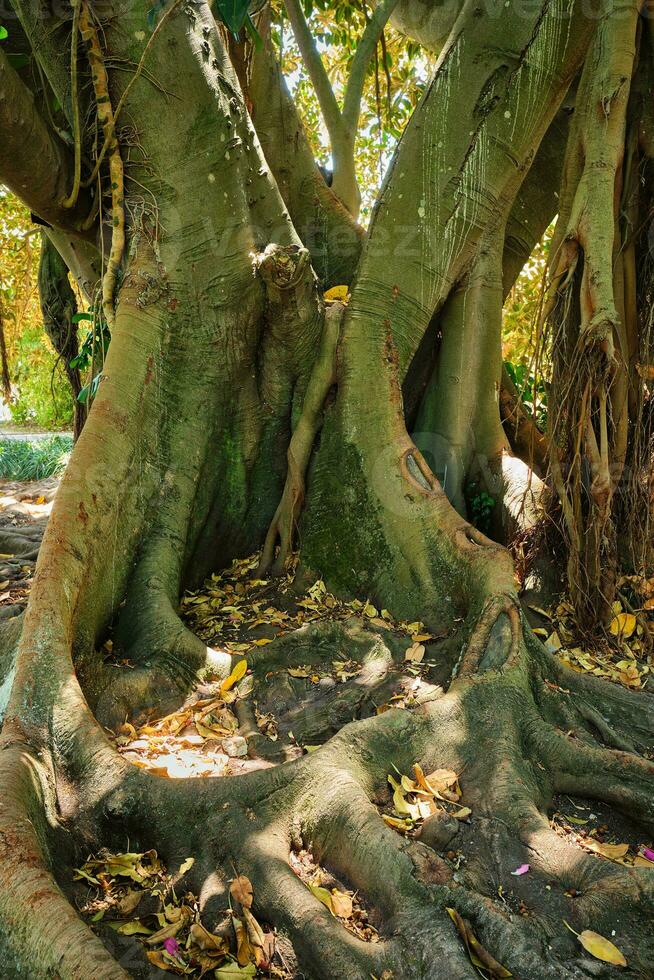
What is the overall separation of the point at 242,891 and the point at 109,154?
349 centimetres

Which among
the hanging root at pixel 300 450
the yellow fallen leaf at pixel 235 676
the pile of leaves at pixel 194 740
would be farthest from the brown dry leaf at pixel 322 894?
the hanging root at pixel 300 450

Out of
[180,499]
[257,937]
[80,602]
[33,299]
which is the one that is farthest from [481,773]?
[33,299]

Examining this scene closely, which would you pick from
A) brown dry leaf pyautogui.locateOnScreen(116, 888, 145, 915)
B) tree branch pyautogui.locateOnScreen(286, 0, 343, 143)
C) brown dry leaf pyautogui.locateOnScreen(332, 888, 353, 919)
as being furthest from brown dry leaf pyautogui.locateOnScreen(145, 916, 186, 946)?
tree branch pyautogui.locateOnScreen(286, 0, 343, 143)

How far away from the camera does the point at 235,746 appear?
9.16 feet

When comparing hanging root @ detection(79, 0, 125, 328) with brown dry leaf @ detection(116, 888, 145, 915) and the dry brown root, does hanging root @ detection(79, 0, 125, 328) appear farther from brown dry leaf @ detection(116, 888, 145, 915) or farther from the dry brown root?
brown dry leaf @ detection(116, 888, 145, 915)

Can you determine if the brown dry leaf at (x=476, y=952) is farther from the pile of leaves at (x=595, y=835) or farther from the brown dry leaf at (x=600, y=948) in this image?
the pile of leaves at (x=595, y=835)

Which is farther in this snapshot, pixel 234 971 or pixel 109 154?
pixel 109 154

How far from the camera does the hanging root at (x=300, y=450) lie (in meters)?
4.06

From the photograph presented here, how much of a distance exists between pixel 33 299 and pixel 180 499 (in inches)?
261

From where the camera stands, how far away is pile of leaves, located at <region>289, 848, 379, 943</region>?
198 cm

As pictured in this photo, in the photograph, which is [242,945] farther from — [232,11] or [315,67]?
[315,67]

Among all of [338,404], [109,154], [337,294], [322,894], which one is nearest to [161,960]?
[322,894]

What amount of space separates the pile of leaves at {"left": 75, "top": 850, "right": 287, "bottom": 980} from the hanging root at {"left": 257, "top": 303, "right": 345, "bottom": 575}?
207 cm

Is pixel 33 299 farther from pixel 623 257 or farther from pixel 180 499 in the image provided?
pixel 623 257
